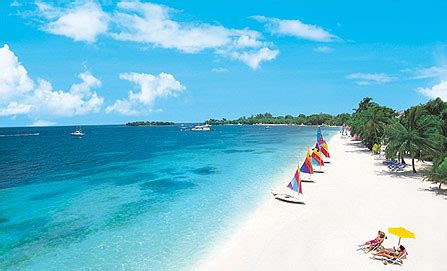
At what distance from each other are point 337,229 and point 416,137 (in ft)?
64.6

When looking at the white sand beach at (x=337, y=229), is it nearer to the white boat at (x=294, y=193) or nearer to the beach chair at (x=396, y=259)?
the beach chair at (x=396, y=259)

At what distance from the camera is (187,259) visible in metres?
16.4

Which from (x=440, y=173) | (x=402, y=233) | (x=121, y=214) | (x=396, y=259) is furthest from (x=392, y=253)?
(x=121, y=214)

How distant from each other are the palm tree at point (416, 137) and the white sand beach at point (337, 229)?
385 centimetres

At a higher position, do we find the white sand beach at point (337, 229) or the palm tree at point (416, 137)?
the palm tree at point (416, 137)

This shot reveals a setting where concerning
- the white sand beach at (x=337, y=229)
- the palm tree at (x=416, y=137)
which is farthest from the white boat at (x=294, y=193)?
the palm tree at (x=416, y=137)

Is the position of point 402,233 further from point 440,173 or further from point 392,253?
point 440,173

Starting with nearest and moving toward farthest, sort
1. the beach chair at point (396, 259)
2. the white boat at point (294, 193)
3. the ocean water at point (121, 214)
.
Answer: the beach chair at point (396, 259)
the ocean water at point (121, 214)
the white boat at point (294, 193)

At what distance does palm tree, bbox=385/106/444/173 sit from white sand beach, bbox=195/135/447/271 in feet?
12.6

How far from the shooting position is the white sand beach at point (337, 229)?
49.0 feet

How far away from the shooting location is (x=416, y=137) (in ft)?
106

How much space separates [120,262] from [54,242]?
611 centimetres

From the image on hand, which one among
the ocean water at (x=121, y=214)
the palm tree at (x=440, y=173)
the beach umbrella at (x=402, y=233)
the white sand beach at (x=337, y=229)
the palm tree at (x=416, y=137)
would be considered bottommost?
the ocean water at (x=121, y=214)

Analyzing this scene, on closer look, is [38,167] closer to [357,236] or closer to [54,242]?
[54,242]
